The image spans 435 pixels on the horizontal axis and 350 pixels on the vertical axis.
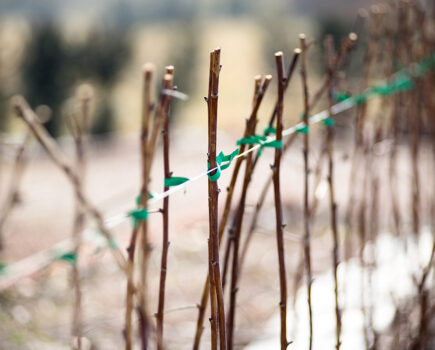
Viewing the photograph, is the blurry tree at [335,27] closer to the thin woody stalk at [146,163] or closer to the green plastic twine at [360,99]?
Result: the green plastic twine at [360,99]

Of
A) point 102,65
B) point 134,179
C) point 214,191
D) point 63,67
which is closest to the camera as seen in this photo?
point 214,191

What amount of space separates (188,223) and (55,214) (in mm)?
1537

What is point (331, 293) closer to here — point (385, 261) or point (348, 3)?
point (385, 261)

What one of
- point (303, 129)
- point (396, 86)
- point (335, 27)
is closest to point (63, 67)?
point (335, 27)

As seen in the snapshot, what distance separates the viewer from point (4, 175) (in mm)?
7152

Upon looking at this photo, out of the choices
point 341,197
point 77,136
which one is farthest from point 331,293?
point 341,197

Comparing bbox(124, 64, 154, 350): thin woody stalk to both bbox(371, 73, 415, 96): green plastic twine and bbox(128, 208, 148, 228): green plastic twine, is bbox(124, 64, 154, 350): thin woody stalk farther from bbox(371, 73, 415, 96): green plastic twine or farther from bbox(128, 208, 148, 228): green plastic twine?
bbox(371, 73, 415, 96): green plastic twine

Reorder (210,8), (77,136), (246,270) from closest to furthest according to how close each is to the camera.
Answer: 1. (77,136)
2. (246,270)
3. (210,8)

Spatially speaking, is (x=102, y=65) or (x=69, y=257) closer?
(x=69, y=257)

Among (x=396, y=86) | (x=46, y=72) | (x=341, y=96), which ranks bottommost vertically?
(x=341, y=96)

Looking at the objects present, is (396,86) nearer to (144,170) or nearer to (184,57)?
(144,170)

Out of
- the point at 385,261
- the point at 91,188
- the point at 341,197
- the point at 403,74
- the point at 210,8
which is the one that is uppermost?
the point at 210,8

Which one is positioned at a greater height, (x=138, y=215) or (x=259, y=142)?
(x=259, y=142)

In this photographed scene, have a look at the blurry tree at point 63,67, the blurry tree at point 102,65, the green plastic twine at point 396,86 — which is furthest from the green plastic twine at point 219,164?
the blurry tree at point 102,65
